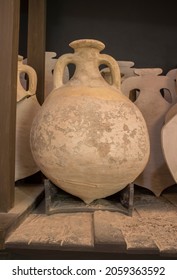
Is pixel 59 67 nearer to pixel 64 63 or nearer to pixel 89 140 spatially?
pixel 64 63

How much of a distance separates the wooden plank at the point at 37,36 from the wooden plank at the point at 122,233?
676mm

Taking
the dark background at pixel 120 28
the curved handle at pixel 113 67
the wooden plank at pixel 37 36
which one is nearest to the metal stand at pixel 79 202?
the curved handle at pixel 113 67

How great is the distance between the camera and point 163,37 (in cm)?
144

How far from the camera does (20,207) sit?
831 mm

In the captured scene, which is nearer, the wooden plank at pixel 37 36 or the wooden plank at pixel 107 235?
the wooden plank at pixel 107 235

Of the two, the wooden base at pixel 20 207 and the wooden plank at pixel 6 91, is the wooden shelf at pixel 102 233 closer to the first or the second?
the wooden base at pixel 20 207

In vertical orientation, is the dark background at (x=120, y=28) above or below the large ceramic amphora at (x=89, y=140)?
above

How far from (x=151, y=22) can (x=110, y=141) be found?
91 cm

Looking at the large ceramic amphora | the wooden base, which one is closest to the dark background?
the large ceramic amphora

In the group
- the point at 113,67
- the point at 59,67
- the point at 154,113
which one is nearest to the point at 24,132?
the point at 59,67

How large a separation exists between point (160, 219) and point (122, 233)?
181 mm

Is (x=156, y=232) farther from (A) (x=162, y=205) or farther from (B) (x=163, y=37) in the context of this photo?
(B) (x=163, y=37)

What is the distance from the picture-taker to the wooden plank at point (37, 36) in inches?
48.9
